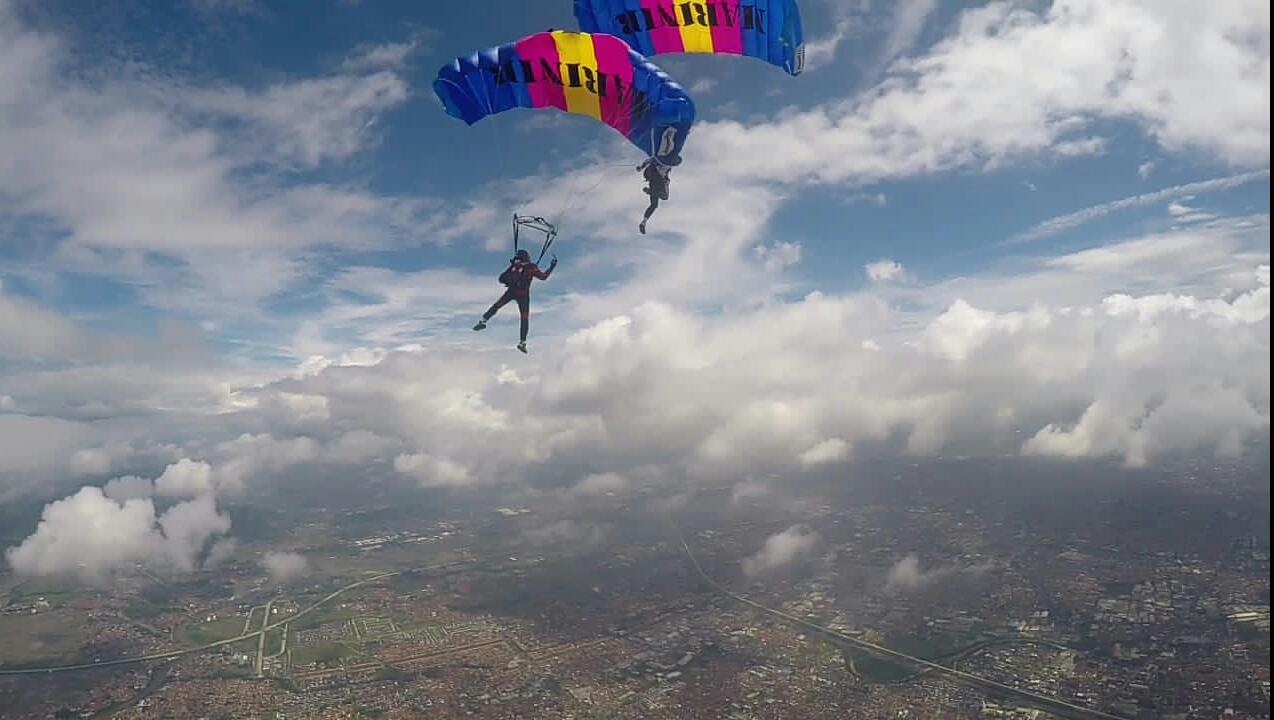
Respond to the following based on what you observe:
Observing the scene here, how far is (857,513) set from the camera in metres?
156

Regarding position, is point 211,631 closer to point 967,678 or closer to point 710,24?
point 967,678

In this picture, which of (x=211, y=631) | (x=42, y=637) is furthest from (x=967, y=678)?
(x=42, y=637)

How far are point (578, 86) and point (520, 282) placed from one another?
600 cm

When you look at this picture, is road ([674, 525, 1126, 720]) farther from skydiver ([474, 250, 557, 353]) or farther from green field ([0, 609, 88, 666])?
green field ([0, 609, 88, 666])

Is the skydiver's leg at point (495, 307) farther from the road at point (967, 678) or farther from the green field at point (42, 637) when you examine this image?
the green field at point (42, 637)

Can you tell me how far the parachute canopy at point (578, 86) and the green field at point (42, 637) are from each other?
11186cm

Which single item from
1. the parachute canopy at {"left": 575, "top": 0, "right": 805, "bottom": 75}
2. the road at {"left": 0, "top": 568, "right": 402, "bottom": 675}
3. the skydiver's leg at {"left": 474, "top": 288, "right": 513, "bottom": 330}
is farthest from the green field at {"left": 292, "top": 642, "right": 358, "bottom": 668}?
the parachute canopy at {"left": 575, "top": 0, "right": 805, "bottom": 75}

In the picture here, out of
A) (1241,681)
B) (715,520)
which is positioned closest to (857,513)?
(715,520)

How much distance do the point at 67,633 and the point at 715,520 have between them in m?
135

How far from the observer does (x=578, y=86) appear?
656 inches

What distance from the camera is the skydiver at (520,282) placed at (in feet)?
60.1

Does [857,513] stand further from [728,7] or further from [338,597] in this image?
[728,7]

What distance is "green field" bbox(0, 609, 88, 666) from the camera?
8450 centimetres

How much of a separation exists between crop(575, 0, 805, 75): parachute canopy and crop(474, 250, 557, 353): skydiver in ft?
23.0
